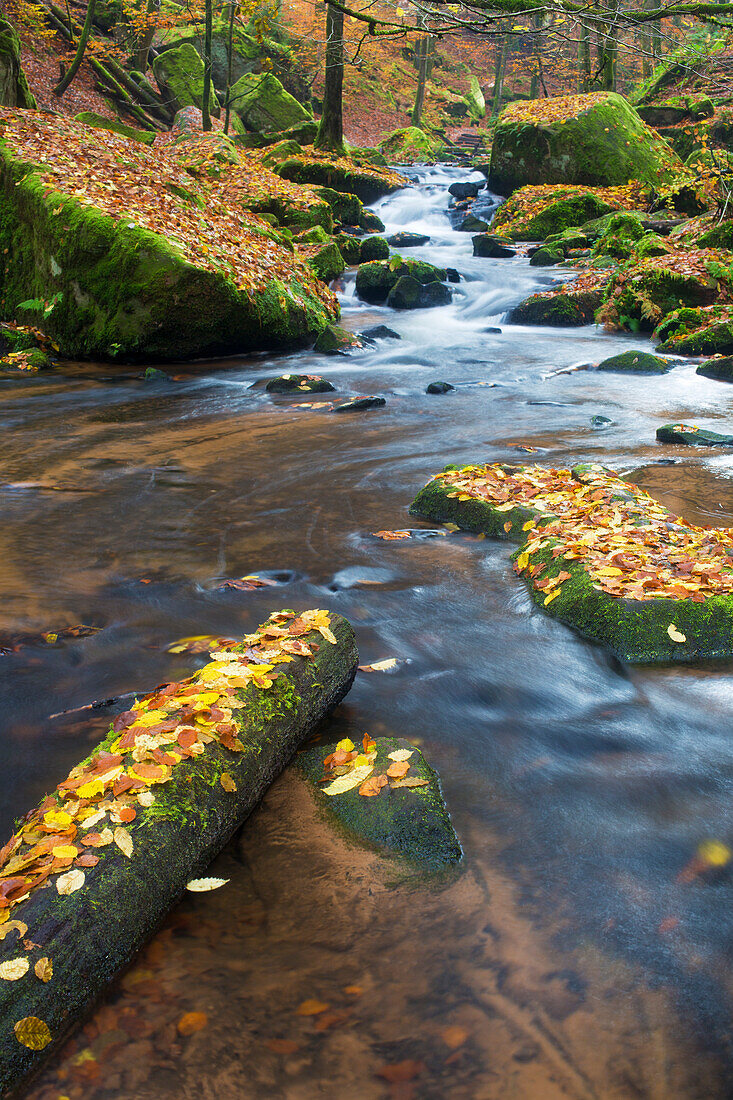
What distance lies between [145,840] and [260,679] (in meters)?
0.86

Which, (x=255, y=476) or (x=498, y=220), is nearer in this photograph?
(x=255, y=476)

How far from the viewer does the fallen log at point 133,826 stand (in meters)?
2.04

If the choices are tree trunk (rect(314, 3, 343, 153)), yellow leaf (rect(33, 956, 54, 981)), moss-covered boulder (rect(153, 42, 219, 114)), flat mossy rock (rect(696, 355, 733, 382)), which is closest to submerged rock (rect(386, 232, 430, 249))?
tree trunk (rect(314, 3, 343, 153))

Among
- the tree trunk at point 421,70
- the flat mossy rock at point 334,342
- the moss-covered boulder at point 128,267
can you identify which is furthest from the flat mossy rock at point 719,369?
the tree trunk at point 421,70

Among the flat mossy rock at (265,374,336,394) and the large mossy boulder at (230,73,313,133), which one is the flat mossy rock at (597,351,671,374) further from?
the large mossy boulder at (230,73,313,133)

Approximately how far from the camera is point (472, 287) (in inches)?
674

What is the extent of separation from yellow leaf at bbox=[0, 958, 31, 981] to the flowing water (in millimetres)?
266

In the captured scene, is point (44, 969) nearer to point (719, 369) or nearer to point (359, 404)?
point (359, 404)

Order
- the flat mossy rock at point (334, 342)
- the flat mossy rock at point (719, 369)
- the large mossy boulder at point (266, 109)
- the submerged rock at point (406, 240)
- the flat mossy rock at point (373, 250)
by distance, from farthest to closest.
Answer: the large mossy boulder at point (266, 109)
the submerged rock at point (406, 240)
the flat mossy rock at point (373, 250)
the flat mossy rock at point (334, 342)
the flat mossy rock at point (719, 369)

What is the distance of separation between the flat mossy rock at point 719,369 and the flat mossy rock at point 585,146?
13.7 meters

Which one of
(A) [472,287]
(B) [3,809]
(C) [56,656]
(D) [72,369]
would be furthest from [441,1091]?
(A) [472,287]

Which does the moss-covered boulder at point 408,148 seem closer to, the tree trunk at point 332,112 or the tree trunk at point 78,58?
the tree trunk at point 332,112

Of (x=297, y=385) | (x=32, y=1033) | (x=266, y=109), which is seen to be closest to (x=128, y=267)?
(x=297, y=385)

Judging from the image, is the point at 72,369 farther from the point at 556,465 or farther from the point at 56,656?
the point at 56,656
